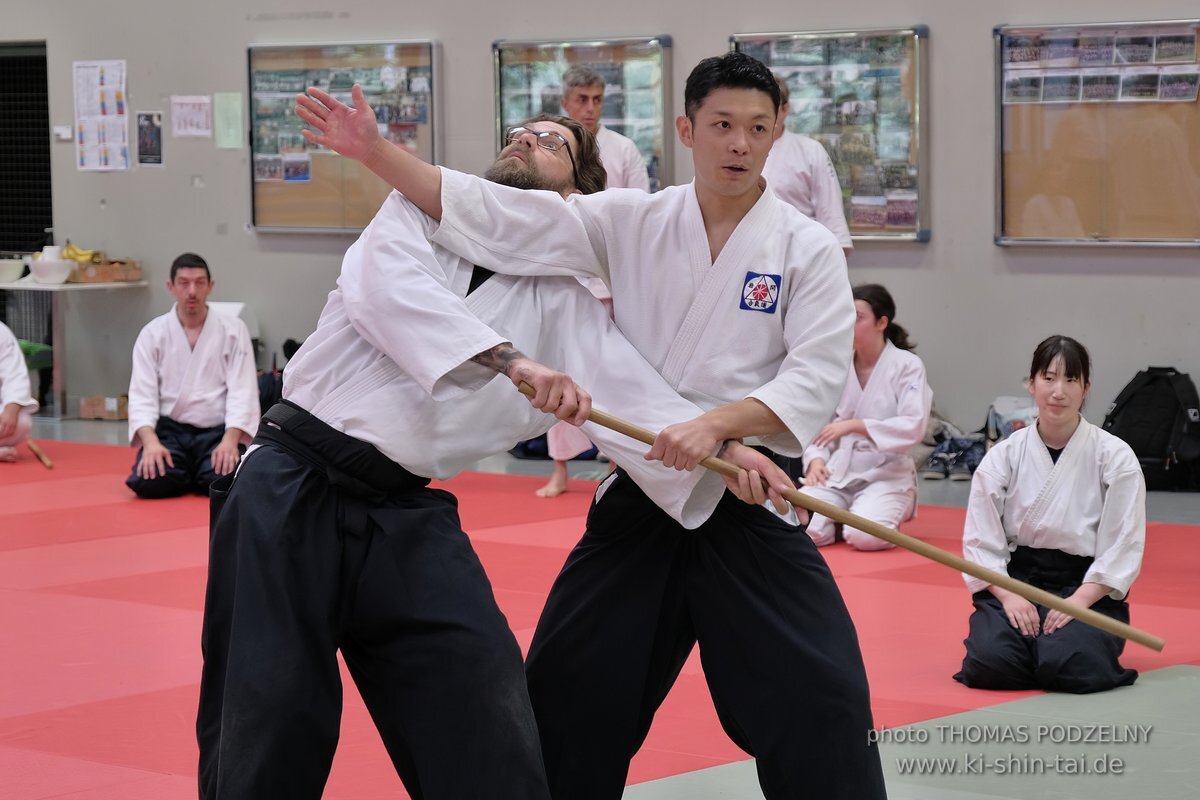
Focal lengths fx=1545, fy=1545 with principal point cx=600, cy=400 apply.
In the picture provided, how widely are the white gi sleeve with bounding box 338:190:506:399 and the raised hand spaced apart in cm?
14

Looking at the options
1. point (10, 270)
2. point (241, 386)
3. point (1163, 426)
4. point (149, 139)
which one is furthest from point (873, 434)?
point (10, 270)

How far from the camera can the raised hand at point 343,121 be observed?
2.81 meters

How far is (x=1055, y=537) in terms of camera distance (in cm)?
465

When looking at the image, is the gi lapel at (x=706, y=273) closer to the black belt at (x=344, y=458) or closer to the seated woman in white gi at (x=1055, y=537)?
the black belt at (x=344, y=458)

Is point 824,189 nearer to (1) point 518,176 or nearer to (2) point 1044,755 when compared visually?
(2) point 1044,755

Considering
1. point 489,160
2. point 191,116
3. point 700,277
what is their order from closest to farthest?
point 700,277
point 489,160
point 191,116

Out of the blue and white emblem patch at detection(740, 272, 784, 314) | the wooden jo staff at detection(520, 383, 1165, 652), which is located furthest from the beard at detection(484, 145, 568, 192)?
the wooden jo staff at detection(520, 383, 1165, 652)

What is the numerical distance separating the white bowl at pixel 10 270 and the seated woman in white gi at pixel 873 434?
22.5 ft

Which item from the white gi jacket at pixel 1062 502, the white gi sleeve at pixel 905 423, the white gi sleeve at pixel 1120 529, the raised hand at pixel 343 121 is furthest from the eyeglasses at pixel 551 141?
the white gi sleeve at pixel 905 423

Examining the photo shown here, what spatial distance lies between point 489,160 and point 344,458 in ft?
25.3

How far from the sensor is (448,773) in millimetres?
2617

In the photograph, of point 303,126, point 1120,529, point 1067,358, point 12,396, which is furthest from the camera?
point 303,126

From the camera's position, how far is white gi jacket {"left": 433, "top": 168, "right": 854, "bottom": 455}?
9.30ft

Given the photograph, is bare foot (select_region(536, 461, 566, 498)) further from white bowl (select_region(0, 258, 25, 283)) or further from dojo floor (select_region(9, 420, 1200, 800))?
white bowl (select_region(0, 258, 25, 283))
